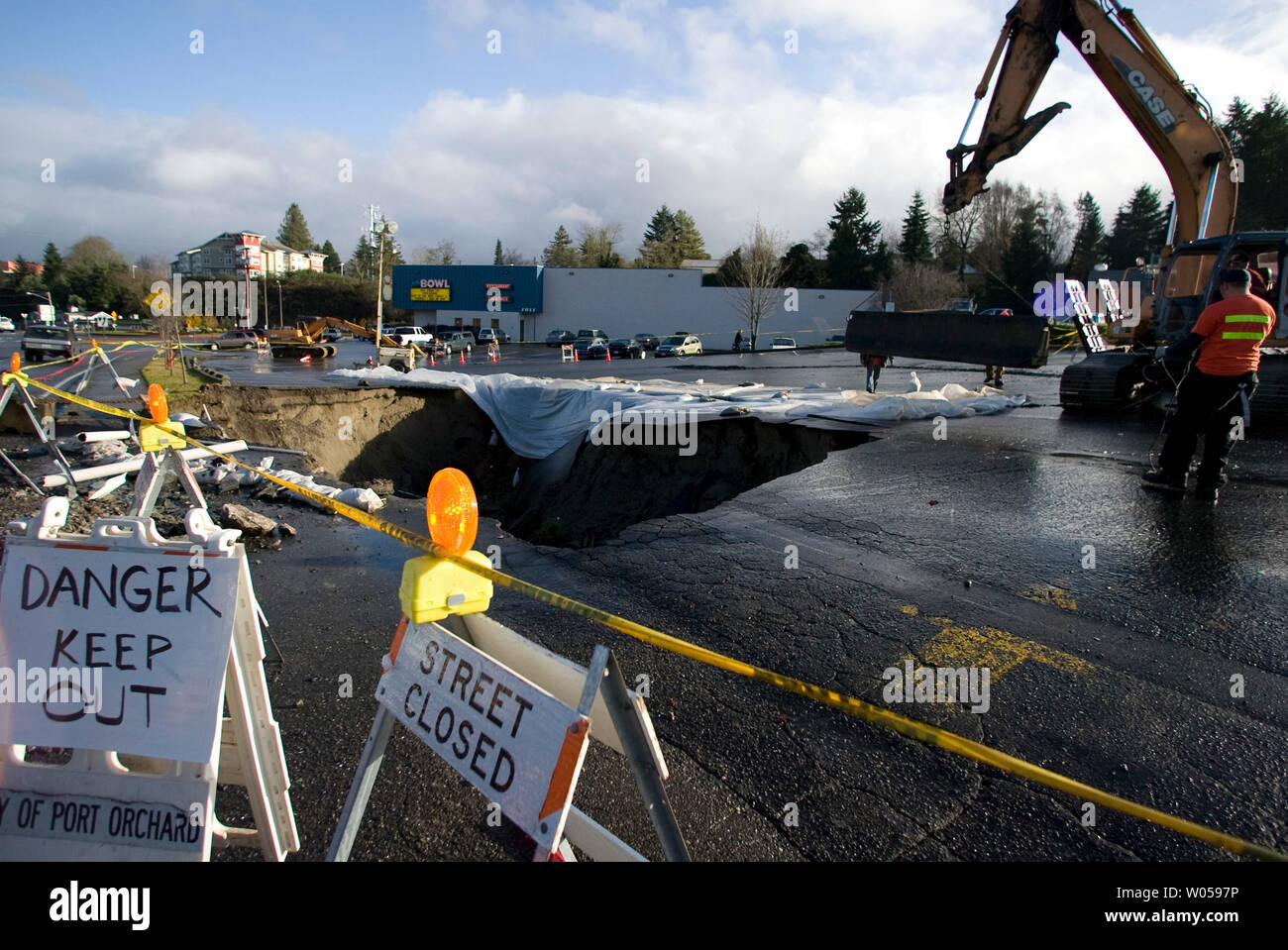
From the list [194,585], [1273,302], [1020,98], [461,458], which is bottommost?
[461,458]

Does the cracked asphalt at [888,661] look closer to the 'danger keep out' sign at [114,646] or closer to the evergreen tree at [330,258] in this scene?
the 'danger keep out' sign at [114,646]

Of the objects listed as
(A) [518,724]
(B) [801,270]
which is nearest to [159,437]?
(A) [518,724]

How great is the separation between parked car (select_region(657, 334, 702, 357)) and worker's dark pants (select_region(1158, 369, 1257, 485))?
3447cm

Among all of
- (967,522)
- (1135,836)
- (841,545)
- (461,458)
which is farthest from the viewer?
(461,458)

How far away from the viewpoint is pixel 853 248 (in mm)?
62344

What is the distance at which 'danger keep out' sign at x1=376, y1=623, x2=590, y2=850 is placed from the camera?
165 centimetres

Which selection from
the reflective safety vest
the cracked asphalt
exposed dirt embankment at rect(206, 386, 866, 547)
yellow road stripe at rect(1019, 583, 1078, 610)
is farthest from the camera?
exposed dirt embankment at rect(206, 386, 866, 547)

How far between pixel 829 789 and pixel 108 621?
2.57 meters

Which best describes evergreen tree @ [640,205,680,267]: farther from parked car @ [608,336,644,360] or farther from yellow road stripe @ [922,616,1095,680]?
yellow road stripe @ [922,616,1095,680]

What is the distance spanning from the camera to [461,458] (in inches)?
646

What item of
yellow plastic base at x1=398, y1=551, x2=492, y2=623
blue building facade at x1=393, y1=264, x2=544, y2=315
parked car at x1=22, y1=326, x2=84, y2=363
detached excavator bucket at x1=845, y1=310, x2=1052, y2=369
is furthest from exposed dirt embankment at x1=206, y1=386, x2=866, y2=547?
blue building facade at x1=393, y1=264, x2=544, y2=315

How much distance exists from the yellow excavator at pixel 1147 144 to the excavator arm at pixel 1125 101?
2 centimetres

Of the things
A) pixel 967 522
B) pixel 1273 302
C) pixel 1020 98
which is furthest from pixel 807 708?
pixel 1020 98
